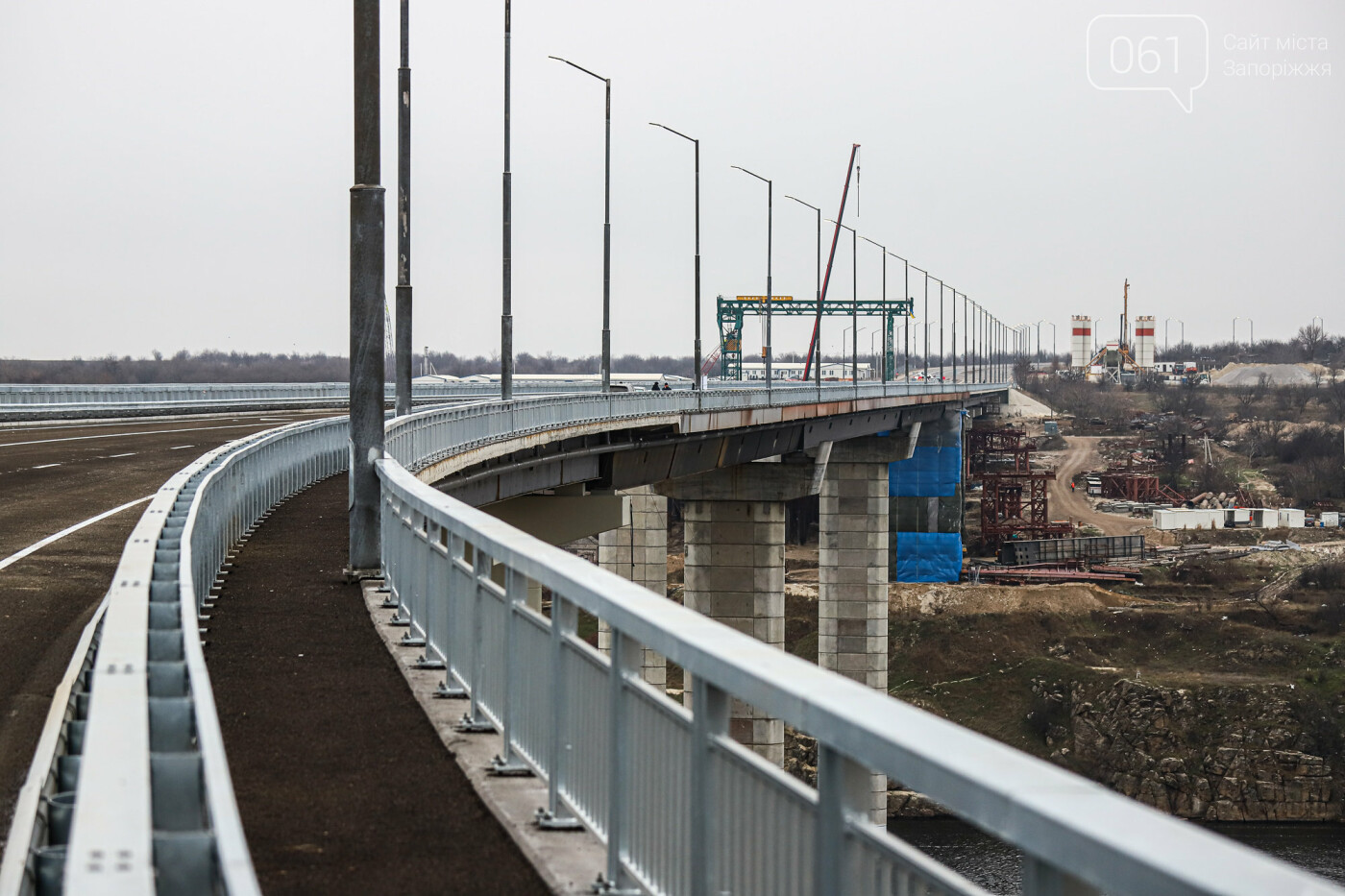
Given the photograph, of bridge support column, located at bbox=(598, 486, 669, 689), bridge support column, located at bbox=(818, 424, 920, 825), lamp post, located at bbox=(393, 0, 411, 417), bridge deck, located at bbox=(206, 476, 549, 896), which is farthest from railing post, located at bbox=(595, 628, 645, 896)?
bridge support column, located at bbox=(818, 424, 920, 825)

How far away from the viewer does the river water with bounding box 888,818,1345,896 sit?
2325 inches

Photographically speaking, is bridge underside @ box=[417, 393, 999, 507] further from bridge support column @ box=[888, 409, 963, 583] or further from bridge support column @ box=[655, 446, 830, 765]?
bridge support column @ box=[888, 409, 963, 583]

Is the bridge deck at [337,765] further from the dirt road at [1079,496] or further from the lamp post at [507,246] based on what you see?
the dirt road at [1079,496]

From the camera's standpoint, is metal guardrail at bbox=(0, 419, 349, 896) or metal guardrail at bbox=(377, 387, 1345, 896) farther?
metal guardrail at bbox=(0, 419, 349, 896)

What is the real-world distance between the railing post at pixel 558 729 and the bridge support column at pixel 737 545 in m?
55.4

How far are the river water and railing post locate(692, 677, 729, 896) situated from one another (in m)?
53.0

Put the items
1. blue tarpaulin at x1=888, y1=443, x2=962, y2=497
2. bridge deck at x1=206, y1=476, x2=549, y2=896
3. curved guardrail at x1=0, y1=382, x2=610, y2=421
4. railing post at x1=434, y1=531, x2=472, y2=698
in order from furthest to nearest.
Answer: blue tarpaulin at x1=888, y1=443, x2=962, y2=497, curved guardrail at x1=0, y1=382, x2=610, y2=421, railing post at x1=434, y1=531, x2=472, y2=698, bridge deck at x1=206, y1=476, x2=549, y2=896

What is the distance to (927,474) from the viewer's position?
94.4 meters

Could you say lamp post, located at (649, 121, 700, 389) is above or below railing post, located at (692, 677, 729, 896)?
above

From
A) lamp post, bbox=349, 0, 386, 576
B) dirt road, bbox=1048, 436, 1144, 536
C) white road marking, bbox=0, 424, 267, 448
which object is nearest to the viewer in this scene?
lamp post, bbox=349, 0, 386, 576

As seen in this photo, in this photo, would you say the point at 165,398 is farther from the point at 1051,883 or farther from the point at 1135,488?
the point at 1135,488

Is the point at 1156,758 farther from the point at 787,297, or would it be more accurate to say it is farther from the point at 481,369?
the point at 481,369

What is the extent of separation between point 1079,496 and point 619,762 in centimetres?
12663

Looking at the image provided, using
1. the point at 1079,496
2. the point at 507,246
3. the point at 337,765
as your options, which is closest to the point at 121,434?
the point at 507,246
